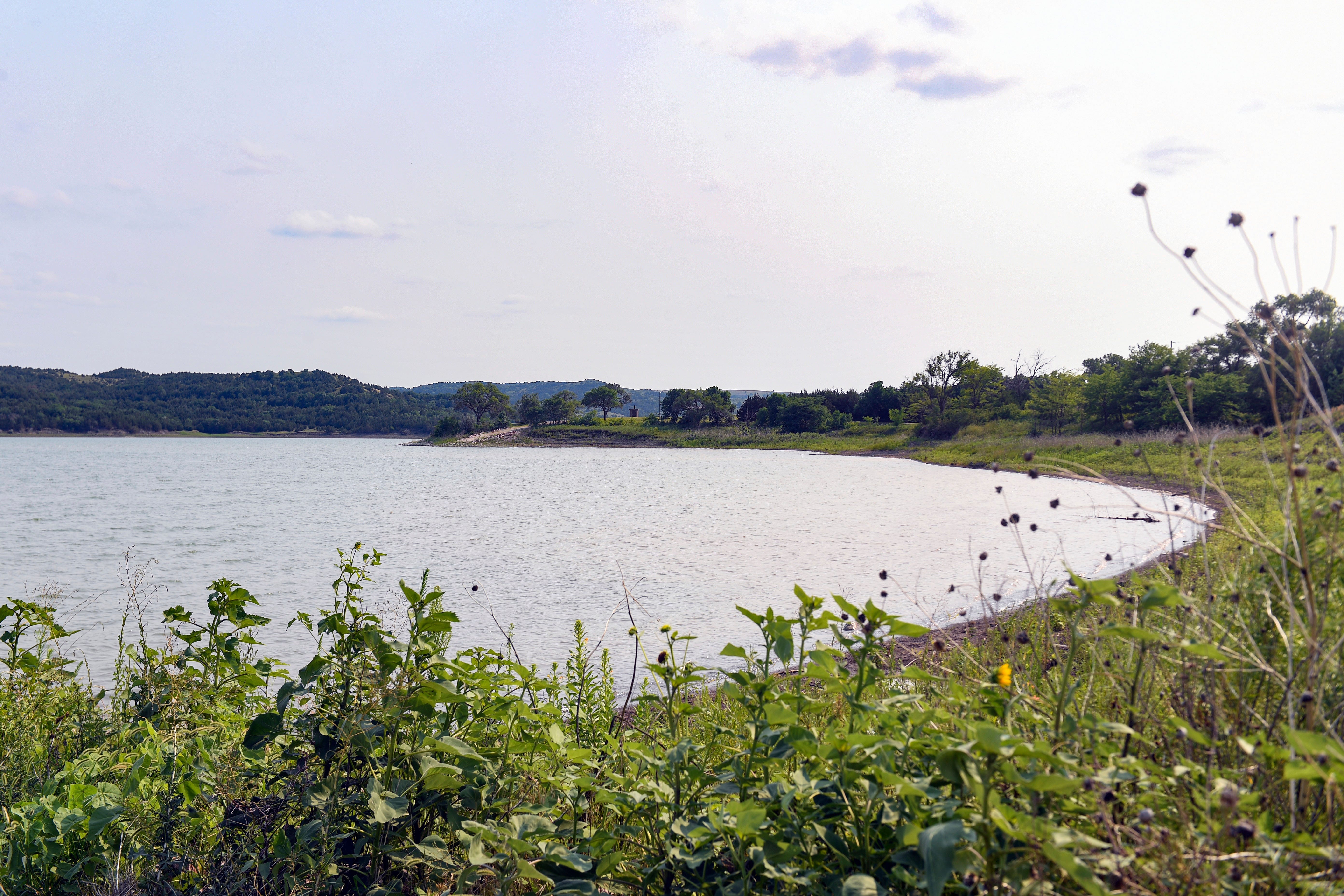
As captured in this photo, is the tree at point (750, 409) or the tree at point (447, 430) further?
the tree at point (447, 430)

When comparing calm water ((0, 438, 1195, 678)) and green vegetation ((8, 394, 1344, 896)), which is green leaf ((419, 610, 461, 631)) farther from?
calm water ((0, 438, 1195, 678))

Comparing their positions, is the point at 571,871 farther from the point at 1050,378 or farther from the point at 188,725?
the point at 1050,378

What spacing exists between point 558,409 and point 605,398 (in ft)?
24.7

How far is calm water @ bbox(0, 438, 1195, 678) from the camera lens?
24.9 ft

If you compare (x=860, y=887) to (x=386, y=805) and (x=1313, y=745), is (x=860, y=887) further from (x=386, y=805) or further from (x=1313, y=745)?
(x=386, y=805)

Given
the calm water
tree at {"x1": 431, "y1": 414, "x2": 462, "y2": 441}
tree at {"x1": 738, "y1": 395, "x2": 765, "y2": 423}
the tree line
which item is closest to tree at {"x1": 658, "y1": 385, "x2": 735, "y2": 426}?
tree at {"x1": 738, "y1": 395, "x2": 765, "y2": 423}

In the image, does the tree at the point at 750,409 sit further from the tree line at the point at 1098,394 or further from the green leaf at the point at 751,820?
the green leaf at the point at 751,820

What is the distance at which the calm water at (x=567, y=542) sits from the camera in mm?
7602

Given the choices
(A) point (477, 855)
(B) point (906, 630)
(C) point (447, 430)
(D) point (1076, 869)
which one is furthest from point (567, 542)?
(C) point (447, 430)

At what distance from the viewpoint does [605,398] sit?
313 feet

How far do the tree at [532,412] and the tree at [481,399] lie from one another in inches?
160

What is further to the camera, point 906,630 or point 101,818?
point 101,818

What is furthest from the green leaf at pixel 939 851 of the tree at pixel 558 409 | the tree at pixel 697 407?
the tree at pixel 558 409

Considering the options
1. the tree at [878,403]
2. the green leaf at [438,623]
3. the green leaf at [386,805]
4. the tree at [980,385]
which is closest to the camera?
the green leaf at [386,805]
